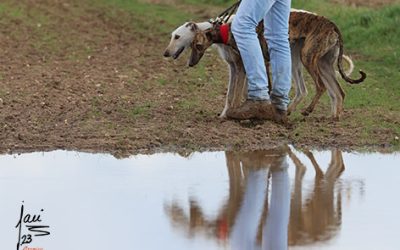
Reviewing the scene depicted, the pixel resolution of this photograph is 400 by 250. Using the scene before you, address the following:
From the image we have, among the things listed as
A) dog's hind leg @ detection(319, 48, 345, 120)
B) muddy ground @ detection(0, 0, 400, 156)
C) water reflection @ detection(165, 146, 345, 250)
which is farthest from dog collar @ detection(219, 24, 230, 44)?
water reflection @ detection(165, 146, 345, 250)

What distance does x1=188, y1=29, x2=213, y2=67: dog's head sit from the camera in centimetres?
1109

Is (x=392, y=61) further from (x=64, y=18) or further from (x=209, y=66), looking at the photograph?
(x=64, y=18)

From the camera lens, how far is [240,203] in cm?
787

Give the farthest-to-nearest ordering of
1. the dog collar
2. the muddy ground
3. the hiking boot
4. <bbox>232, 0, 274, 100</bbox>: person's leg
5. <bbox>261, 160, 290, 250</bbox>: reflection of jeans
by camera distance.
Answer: the dog collar → the hiking boot → <bbox>232, 0, 274, 100</bbox>: person's leg → the muddy ground → <bbox>261, 160, 290, 250</bbox>: reflection of jeans

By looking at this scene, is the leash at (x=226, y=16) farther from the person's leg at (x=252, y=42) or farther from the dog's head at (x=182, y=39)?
the person's leg at (x=252, y=42)

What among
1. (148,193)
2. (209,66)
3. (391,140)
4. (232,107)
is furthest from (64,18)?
(148,193)

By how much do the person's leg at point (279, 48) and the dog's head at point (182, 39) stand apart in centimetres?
82

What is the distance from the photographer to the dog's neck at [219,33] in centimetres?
1095

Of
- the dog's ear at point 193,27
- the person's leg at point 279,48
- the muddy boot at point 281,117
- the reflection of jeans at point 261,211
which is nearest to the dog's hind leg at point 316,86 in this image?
the person's leg at point 279,48

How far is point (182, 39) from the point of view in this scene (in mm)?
11398

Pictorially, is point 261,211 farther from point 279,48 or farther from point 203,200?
point 279,48

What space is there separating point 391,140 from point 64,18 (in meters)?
11.0

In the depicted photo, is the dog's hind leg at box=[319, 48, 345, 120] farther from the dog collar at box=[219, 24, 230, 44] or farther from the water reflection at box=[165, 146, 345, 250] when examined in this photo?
the water reflection at box=[165, 146, 345, 250]

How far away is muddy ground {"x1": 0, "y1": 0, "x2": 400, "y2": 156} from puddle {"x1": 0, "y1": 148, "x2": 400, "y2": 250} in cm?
43
